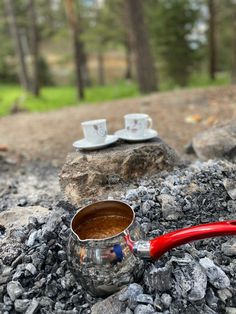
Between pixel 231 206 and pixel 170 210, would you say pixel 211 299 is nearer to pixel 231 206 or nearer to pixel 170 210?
pixel 170 210

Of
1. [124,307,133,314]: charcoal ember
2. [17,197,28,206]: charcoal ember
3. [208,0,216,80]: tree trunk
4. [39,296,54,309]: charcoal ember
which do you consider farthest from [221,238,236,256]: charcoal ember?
[208,0,216,80]: tree trunk

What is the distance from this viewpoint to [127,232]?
1.37 meters

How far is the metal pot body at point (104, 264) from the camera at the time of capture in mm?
1319

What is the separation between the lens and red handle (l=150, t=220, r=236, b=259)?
1.30 metres

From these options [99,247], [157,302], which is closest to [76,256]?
[99,247]

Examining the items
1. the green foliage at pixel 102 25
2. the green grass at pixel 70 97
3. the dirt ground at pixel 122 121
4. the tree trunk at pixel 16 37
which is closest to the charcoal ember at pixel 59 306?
the dirt ground at pixel 122 121

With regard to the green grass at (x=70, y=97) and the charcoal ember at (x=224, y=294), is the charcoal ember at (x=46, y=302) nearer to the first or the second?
the charcoal ember at (x=224, y=294)

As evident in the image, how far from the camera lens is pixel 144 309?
1286mm

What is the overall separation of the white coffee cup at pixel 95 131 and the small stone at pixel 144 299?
1.06 meters

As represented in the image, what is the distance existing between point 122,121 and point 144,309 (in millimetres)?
3596

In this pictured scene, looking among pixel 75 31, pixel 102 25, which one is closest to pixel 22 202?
pixel 75 31

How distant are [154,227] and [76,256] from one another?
47cm

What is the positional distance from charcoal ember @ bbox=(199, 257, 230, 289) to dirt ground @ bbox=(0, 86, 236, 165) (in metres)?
2.09

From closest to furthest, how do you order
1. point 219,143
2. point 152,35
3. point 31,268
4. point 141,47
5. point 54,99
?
point 31,268, point 219,143, point 141,47, point 54,99, point 152,35
